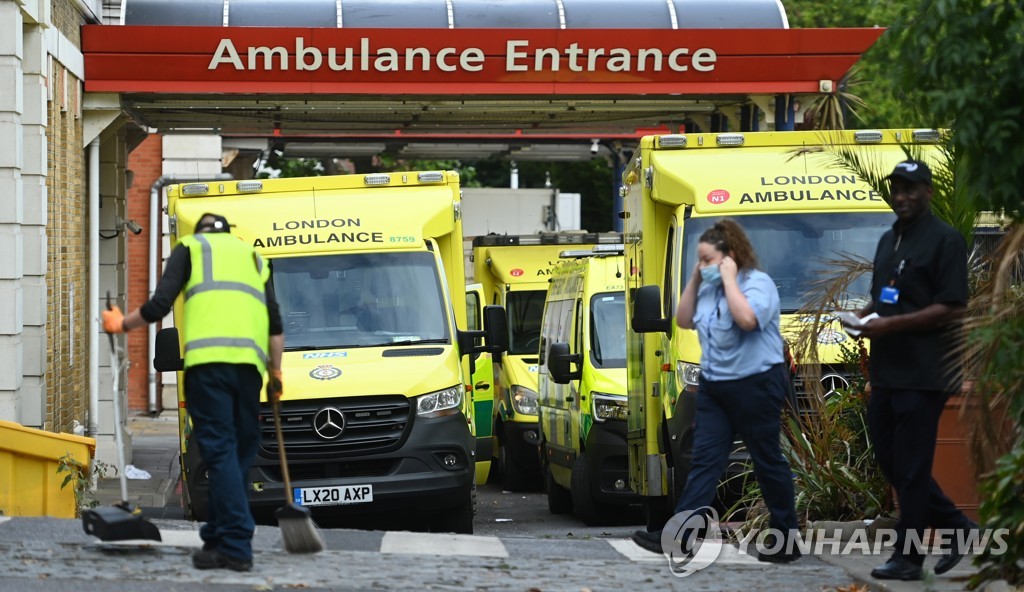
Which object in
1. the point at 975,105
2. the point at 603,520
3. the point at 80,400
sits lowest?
the point at 603,520

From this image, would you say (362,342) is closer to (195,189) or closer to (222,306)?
(195,189)

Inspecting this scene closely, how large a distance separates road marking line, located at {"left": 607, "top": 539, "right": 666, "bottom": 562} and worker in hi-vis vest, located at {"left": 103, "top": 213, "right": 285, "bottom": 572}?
214 centimetres

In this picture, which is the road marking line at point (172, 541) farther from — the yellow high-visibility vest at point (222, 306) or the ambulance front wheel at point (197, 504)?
the ambulance front wheel at point (197, 504)

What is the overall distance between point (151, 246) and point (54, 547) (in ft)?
64.3

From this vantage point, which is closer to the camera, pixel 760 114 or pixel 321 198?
pixel 321 198

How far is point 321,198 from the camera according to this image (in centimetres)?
1236

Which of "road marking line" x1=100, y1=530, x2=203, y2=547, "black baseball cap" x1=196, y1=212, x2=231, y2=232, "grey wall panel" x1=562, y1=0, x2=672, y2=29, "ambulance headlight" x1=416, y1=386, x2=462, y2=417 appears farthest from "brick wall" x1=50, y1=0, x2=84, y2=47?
"black baseball cap" x1=196, y1=212, x2=231, y2=232

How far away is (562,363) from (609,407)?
28.2 inches

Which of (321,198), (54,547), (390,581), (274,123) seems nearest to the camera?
(390,581)

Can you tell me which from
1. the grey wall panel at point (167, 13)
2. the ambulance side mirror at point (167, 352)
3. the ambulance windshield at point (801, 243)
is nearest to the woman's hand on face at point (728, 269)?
the ambulance windshield at point (801, 243)

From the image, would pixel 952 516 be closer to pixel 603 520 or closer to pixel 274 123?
pixel 603 520

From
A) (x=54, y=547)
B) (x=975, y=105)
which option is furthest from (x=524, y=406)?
(x=975, y=105)

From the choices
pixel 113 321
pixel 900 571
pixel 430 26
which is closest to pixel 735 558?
pixel 900 571

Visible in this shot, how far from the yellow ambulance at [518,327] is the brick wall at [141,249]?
10.0 metres
